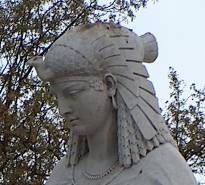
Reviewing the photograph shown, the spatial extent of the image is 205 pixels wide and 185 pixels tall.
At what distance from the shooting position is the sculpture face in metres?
4.86

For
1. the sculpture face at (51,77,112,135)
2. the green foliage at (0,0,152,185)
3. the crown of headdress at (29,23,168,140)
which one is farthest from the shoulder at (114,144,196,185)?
the green foliage at (0,0,152,185)

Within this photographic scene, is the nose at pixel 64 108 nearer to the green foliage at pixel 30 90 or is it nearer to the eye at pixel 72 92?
the eye at pixel 72 92

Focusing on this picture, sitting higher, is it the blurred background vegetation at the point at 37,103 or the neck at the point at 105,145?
the blurred background vegetation at the point at 37,103

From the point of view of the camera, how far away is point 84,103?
191 inches

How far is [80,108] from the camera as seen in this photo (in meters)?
4.86

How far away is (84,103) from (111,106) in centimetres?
17

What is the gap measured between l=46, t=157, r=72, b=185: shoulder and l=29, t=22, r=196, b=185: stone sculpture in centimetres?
9

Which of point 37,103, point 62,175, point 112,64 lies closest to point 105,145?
point 62,175

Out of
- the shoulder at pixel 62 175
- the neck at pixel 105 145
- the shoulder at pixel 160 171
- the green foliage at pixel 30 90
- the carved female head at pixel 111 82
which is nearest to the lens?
the shoulder at pixel 160 171

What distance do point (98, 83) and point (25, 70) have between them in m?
10.1

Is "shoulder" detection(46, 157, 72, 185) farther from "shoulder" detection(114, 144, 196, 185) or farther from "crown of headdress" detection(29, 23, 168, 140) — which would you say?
"crown of headdress" detection(29, 23, 168, 140)

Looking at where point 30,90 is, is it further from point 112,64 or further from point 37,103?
point 112,64

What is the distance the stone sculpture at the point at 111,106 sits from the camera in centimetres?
483

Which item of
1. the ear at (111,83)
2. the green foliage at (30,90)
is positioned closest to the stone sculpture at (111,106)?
the ear at (111,83)
